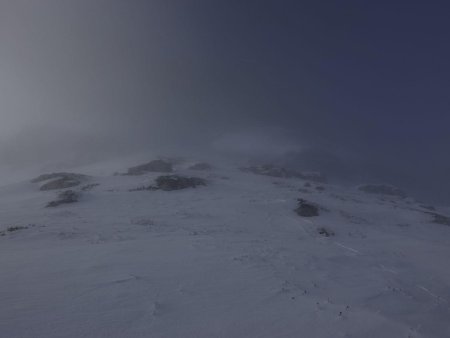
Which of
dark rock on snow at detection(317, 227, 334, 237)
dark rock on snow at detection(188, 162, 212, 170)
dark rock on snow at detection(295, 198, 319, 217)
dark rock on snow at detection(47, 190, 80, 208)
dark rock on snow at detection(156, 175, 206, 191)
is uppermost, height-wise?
dark rock on snow at detection(47, 190, 80, 208)

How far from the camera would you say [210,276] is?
1638cm

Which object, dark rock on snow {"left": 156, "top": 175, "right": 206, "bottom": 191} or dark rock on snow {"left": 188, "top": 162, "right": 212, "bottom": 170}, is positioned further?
dark rock on snow {"left": 188, "top": 162, "right": 212, "bottom": 170}

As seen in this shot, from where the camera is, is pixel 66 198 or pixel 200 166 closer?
pixel 66 198

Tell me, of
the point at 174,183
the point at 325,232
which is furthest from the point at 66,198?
the point at 325,232

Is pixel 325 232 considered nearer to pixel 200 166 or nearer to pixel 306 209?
pixel 306 209

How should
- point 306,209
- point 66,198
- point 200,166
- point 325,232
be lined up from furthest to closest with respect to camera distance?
point 200,166, point 66,198, point 306,209, point 325,232

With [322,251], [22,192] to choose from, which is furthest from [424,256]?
[22,192]

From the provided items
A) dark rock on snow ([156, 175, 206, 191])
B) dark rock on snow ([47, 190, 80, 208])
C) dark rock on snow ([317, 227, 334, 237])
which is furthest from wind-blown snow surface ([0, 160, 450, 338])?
dark rock on snow ([156, 175, 206, 191])

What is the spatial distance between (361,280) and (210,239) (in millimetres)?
8994

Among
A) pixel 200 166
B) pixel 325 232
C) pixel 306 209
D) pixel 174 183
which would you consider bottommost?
pixel 200 166

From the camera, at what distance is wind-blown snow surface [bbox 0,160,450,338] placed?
12234 mm

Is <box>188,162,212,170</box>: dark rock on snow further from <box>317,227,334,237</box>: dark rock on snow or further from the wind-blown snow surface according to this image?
<box>317,227,334,237</box>: dark rock on snow

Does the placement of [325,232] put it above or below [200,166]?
above

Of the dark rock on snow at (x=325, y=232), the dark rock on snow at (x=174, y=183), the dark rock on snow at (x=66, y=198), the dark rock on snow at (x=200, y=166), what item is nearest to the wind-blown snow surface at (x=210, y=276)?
the dark rock on snow at (x=325, y=232)
